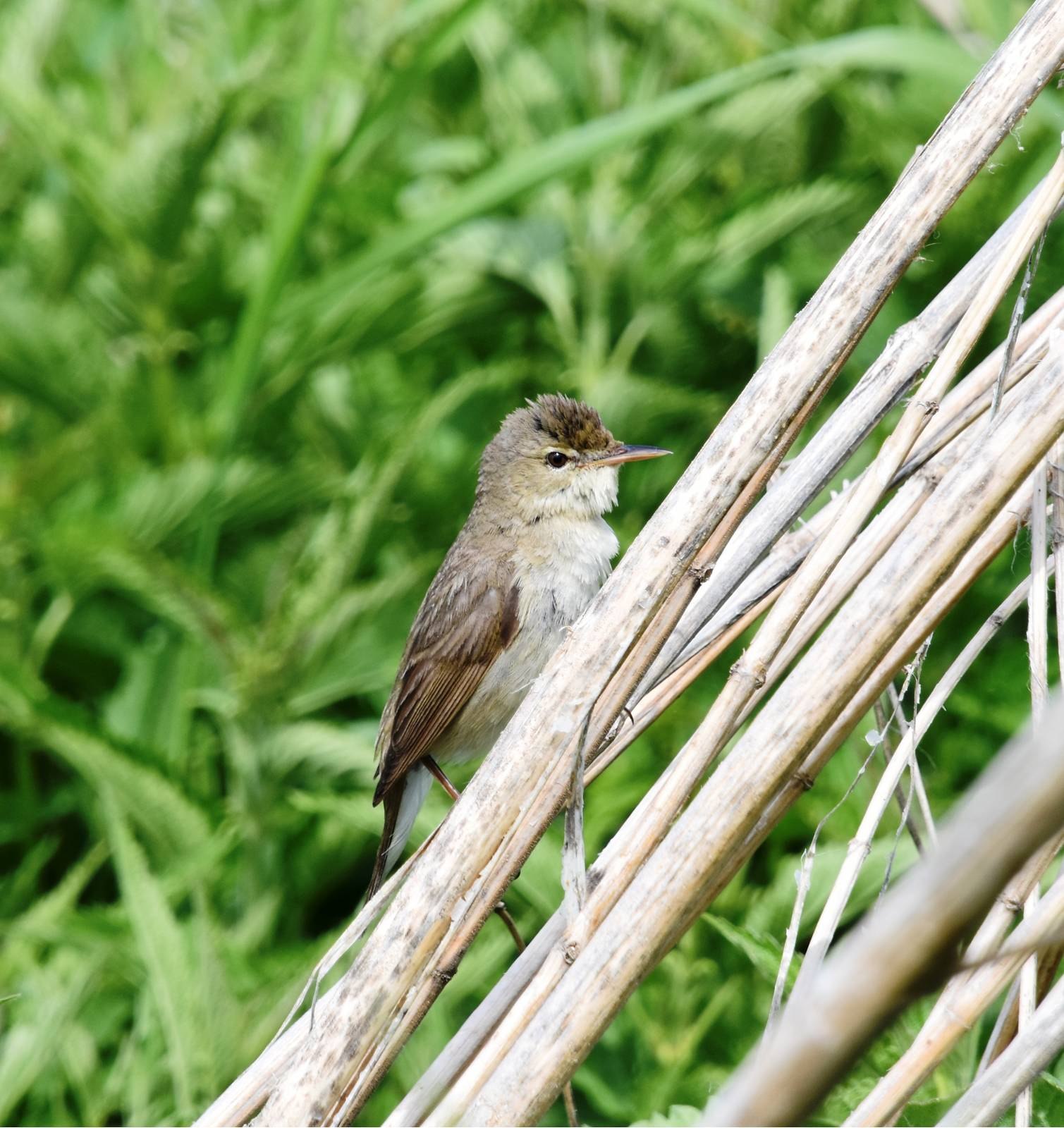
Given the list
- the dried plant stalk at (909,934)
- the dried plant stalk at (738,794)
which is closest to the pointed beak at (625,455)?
the dried plant stalk at (738,794)

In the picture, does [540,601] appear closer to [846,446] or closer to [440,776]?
[440,776]

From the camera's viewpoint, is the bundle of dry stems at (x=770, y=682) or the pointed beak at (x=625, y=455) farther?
the pointed beak at (x=625, y=455)

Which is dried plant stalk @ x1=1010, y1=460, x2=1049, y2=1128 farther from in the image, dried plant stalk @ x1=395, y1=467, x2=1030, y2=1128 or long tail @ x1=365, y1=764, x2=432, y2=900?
long tail @ x1=365, y1=764, x2=432, y2=900

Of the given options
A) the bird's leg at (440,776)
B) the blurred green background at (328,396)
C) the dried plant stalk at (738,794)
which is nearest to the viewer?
the dried plant stalk at (738,794)

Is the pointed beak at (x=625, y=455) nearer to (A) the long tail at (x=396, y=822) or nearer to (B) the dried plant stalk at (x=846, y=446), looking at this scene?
(A) the long tail at (x=396, y=822)

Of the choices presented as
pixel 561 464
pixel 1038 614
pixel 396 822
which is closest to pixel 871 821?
pixel 1038 614

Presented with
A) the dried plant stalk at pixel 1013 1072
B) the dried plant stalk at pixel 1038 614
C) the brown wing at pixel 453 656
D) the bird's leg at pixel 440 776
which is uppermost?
the dried plant stalk at pixel 1038 614
